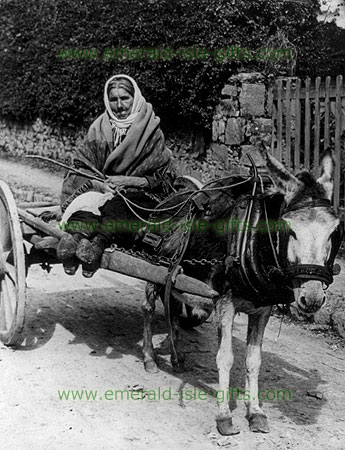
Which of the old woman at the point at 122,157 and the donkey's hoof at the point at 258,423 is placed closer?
the donkey's hoof at the point at 258,423

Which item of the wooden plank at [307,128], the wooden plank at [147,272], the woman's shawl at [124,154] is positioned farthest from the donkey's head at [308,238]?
the wooden plank at [307,128]

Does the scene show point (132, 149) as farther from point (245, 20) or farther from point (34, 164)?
point (34, 164)

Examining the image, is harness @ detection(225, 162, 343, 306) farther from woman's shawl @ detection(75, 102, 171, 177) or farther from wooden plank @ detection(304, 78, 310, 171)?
wooden plank @ detection(304, 78, 310, 171)

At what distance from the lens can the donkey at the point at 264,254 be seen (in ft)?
10.7

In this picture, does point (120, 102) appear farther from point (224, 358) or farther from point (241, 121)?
point (241, 121)

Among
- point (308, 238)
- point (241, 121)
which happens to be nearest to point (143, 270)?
point (308, 238)

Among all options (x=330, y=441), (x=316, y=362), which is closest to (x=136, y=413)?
(x=330, y=441)

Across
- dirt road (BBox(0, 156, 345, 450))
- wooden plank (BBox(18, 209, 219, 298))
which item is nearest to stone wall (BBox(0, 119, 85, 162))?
dirt road (BBox(0, 156, 345, 450))

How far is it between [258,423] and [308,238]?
1.39m

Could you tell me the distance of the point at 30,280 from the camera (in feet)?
24.0

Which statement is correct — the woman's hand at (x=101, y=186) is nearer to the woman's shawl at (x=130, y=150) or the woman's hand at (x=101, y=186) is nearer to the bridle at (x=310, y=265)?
the woman's shawl at (x=130, y=150)

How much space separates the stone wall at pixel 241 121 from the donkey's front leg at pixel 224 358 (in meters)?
5.22

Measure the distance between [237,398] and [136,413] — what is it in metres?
0.84

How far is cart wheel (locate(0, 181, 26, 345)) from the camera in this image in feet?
16.1
